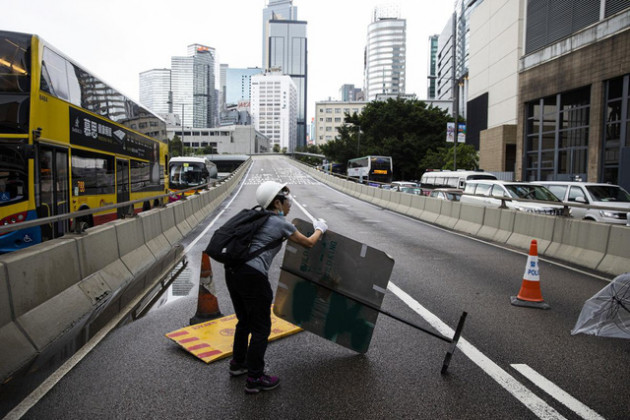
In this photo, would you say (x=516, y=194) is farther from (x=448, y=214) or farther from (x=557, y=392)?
(x=557, y=392)

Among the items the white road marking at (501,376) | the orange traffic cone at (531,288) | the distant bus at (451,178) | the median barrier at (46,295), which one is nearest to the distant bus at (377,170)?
the distant bus at (451,178)

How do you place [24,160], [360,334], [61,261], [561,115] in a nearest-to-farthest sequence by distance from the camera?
[360,334] → [61,261] → [24,160] → [561,115]

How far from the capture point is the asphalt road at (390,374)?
3734mm

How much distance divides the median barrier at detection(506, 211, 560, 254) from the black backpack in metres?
9.43

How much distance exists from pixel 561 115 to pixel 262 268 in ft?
112

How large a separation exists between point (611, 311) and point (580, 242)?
266 inches

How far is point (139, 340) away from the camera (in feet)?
17.6

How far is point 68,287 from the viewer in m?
6.07

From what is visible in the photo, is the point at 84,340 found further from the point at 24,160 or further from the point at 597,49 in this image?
the point at 597,49

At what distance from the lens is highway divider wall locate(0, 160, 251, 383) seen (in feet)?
15.2

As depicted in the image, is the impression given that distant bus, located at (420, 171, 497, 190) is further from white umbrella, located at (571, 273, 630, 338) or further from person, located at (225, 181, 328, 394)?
person, located at (225, 181, 328, 394)

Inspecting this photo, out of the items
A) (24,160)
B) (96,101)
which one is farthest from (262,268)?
(96,101)

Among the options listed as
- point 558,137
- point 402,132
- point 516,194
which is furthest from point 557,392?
point 402,132

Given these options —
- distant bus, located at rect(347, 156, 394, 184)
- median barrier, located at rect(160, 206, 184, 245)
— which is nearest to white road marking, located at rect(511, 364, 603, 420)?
median barrier, located at rect(160, 206, 184, 245)
